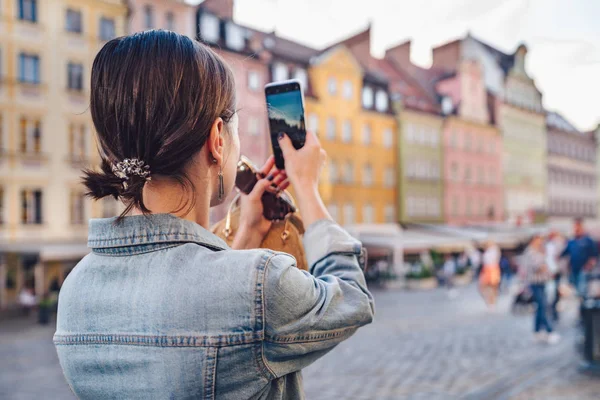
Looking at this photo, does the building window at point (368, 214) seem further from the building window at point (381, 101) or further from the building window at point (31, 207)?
the building window at point (31, 207)

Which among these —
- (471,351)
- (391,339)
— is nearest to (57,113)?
(391,339)

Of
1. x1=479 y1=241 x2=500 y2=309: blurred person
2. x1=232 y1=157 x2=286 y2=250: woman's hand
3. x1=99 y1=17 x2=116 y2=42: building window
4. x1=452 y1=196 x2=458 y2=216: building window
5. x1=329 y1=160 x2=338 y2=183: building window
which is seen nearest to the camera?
x1=232 y1=157 x2=286 y2=250: woman's hand

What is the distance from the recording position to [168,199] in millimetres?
1016

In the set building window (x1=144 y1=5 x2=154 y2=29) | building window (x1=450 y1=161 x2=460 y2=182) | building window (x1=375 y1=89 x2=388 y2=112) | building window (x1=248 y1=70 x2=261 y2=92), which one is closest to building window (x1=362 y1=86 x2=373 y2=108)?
building window (x1=375 y1=89 x2=388 y2=112)

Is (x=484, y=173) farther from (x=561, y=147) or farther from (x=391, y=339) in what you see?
(x=391, y=339)

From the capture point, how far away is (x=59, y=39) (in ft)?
57.6

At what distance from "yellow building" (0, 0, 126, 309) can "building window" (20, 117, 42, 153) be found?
0.09ft

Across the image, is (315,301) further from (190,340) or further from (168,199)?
(168,199)

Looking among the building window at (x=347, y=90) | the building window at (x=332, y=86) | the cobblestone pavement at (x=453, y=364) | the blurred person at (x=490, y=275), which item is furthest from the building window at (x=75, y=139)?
the building window at (x=347, y=90)

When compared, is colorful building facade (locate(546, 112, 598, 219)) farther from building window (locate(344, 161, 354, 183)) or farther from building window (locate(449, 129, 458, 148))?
building window (locate(344, 161, 354, 183))

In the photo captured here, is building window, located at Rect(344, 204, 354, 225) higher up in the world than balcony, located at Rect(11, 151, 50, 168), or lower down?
lower down

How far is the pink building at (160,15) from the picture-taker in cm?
1870

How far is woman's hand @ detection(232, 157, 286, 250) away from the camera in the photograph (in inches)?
49.5

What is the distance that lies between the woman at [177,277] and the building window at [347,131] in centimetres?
2521
